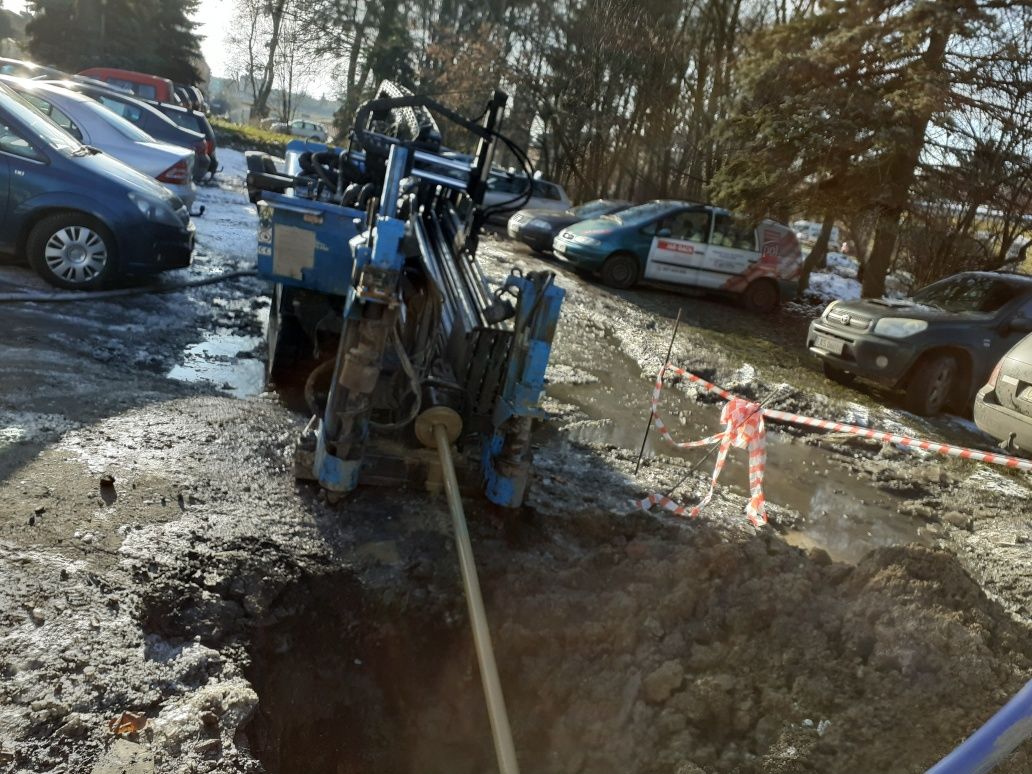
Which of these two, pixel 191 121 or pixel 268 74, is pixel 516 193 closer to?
pixel 191 121

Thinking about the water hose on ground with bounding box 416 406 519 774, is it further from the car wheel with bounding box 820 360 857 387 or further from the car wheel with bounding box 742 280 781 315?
the car wheel with bounding box 742 280 781 315

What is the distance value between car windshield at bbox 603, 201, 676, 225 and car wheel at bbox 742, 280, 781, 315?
225 centimetres

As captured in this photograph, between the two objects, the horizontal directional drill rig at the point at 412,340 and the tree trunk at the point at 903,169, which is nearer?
the horizontal directional drill rig at the point at 412,340

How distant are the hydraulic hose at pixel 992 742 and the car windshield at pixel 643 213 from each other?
1311cm

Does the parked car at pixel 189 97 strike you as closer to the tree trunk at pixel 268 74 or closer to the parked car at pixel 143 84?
the parked car at pixel 143 84

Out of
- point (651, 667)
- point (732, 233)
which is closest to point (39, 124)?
point (651, 667)

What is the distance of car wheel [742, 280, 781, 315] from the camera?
14.9 meters

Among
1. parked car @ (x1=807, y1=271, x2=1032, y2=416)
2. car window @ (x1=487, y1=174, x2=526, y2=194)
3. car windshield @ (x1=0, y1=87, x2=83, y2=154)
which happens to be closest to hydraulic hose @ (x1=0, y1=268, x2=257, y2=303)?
car windshield @ (x1=0, y1=87, x2=83, y2=154)

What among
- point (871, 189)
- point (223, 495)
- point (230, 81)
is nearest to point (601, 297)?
point (871, 189)

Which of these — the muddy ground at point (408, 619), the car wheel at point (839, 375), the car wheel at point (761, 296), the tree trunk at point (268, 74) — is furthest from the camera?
the tree trunk at point (268, 74)

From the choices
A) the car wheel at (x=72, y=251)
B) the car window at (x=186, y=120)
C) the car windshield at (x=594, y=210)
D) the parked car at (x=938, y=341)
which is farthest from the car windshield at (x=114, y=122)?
the parked car at (x=938, y=341)

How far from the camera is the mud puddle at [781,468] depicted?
5.77m

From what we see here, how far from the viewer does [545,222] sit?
55.5ft

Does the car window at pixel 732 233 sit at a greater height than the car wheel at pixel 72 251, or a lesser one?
greater
